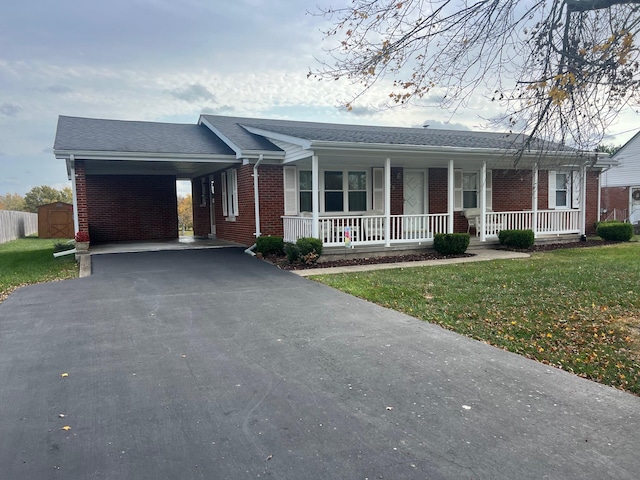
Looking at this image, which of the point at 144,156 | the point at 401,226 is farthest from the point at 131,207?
the point at 401,226

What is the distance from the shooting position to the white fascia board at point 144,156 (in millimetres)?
12092

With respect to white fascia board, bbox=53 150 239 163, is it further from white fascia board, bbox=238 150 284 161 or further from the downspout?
the downspout

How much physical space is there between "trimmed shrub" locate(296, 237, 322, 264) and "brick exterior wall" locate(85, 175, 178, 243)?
9.25 m

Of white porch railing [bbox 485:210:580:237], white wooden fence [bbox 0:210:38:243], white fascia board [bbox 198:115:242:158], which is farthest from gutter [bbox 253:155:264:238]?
white wooden fence [bbox 0:210:38:243]

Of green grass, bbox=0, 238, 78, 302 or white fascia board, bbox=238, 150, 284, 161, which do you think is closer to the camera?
green grass, bbox=0, 238, 78, 302

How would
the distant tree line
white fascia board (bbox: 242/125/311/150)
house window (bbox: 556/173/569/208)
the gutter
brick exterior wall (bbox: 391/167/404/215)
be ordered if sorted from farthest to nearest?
the distant tree line → house window (bbox: 556/173/569/208) → brick exterior wall (bbox: 391/167/404/215) → the gutter → white fascia board (bbox: 242/125/311/150)

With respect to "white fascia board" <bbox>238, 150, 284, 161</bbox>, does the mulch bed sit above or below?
below

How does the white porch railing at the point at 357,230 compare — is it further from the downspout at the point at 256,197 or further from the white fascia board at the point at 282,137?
the white fascia board at the point at 282,137

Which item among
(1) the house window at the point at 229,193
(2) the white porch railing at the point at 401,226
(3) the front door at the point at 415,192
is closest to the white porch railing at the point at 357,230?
(2) the white porch railing at the point at 401,226

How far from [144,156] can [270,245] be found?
14.5 ft

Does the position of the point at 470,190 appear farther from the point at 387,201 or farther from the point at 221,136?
the point at 221,136

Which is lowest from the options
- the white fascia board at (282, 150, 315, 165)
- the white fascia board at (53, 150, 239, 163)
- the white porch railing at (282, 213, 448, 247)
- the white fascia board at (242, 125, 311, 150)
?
the white porch railing at (282, 213, 448, 247)

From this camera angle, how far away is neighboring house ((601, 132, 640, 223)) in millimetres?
27047

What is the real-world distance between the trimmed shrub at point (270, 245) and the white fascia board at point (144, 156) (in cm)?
293
